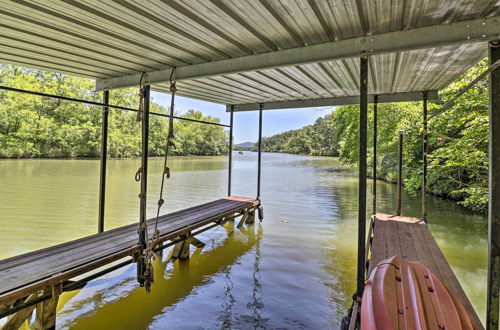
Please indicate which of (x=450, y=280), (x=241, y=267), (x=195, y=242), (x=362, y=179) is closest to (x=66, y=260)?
(x=195, y=242)

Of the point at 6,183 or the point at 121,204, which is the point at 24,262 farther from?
the point at 6,183

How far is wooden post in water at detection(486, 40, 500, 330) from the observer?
1878 mm

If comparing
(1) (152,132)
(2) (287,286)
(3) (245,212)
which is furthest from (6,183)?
(1) (152,132)

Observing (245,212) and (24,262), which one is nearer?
(24,262)

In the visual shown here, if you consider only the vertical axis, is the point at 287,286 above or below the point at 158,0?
below

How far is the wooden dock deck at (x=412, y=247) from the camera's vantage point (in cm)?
289

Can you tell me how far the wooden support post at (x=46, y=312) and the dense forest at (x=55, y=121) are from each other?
72.4 feet

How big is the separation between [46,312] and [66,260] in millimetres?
561

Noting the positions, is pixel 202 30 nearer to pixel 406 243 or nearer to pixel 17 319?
pixel 17 319

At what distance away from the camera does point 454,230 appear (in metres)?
7.19

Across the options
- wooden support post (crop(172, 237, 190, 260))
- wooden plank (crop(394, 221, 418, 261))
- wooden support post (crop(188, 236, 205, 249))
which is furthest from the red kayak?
wooden support post (crop(188, 236, 205, 249))

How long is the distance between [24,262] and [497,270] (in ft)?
13.9

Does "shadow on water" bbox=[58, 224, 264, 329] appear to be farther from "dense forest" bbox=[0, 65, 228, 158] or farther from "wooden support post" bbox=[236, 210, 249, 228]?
"dense forest" bbox=[0, 65, 228, 158]

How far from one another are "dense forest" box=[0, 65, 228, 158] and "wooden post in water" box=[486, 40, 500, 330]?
23.7m
